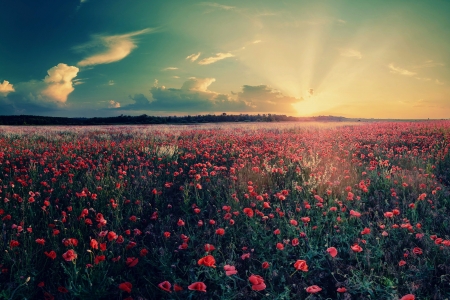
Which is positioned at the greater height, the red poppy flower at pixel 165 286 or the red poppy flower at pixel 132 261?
the red poppy flower at pixel 165 286

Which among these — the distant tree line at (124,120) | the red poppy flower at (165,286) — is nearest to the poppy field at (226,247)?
the red poppy flower at (165,286)

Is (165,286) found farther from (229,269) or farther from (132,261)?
(132,261)

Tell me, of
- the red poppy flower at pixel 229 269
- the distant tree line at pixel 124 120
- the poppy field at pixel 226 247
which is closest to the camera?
the red poppy flower at pixel 229 269

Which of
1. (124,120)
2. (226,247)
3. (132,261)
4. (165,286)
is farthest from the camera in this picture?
(124,120)

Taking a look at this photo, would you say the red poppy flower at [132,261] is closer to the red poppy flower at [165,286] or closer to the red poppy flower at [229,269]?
the red poppy flower at [165,286]

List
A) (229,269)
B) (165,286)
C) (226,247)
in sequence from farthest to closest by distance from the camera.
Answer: (226,247)
(229,269)
(165,286)

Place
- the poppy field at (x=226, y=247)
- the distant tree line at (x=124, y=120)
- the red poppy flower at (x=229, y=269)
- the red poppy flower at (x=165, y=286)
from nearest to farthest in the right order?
the red poppy flower at (x=165, y=286) → the red poppy flower at (x=229, y=269) → the poppy field at (x=226, y=247) → the distant tree line at (x=124, y=120)

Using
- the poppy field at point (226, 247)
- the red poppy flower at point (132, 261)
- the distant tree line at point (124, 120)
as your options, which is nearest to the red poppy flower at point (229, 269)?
the poppy field at point (226, 247)

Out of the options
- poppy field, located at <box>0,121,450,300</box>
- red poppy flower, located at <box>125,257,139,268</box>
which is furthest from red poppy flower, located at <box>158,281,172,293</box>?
red poppy flower, located at <box>125,257,139,268</box>

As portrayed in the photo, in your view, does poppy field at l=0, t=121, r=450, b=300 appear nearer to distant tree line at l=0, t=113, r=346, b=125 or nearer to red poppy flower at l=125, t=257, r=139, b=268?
red poppy flower at l=125, t=257, r=139, b=268

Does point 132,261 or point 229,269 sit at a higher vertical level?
point 229,269

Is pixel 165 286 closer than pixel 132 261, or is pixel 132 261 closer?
pixel 165 286

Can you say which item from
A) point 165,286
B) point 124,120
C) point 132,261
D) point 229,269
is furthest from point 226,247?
point 124,120

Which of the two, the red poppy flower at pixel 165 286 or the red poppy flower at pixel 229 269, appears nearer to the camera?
the red poppy flower at pixel 165 286
